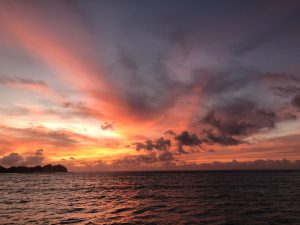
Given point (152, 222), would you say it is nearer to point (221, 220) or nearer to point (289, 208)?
point (221, 220)

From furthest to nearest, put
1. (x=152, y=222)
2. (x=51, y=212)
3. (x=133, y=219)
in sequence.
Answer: (x=51, y=212) → (x=133, y=219) → (x=152, y=222)

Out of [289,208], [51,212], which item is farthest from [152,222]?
[289,208]

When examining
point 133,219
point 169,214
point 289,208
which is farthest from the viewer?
point 289,208

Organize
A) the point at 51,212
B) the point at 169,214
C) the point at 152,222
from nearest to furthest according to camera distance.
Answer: the point at 152,222
the point at 169,214
the point at 51,212

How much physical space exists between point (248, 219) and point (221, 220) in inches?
140

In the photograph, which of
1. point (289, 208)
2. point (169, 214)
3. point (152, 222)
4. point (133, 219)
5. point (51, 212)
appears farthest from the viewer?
point (289, 208)

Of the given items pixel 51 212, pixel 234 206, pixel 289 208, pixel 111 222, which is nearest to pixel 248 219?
pixel 234 206

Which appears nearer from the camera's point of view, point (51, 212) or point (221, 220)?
point (221, 220)

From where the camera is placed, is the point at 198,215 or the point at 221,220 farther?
the point at 198,215

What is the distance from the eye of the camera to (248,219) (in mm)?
30828

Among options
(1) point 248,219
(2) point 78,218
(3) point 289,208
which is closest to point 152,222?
(2) point 78,218

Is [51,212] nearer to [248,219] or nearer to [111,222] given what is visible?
[111,222]

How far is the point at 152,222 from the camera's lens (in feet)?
96.4

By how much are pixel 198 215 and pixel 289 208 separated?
53.9 ft
